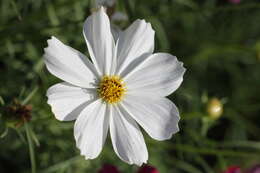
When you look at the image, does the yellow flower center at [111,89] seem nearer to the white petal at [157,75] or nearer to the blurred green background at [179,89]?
the white petal at [157,75]

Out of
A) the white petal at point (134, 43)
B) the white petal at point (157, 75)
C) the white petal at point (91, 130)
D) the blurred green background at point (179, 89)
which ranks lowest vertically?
the blurred green background at point (179, 89)

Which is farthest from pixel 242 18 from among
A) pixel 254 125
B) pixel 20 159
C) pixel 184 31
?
pixel 20 159

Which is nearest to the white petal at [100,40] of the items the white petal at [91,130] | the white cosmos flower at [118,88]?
the white cosmos flower at [118,88]

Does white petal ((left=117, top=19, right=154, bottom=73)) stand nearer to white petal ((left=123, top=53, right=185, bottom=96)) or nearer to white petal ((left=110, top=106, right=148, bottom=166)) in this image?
white petal ((left=123, top=53, right=185, bottom=96))

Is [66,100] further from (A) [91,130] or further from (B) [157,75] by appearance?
(B) [157,75]

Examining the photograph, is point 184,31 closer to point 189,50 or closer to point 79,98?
point 189,50

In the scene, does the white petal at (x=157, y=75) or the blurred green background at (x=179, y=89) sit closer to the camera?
the white petal at (x=157, y=75)

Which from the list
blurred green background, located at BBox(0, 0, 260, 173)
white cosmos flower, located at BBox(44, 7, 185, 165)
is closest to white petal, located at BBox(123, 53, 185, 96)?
white cosmos flower, located at BBox(44, 7, 185, 165)

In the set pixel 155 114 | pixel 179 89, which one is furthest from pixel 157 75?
pixel 179 89
